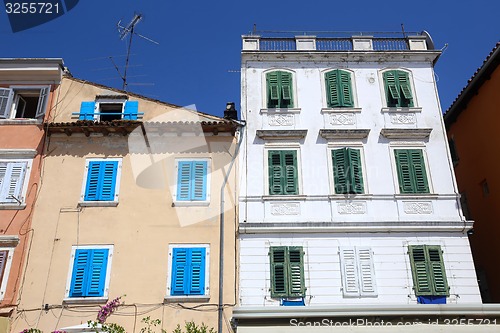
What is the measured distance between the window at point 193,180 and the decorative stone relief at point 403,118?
630 centimetres

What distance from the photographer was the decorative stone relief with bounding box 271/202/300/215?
15.7 m

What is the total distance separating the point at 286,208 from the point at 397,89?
581 centimetres

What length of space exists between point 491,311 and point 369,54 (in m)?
9.19

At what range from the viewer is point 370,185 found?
52.7ft

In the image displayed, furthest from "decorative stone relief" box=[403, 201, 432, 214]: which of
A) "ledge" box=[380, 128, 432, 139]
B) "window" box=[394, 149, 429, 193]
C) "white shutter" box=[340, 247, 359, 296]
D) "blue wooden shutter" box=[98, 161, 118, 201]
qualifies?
"blue wooden shutter" box=[98, 161, 118, 201]

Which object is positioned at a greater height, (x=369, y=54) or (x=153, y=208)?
(x=369, y=54)

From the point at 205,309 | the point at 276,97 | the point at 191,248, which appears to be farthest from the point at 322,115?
the point at 205,309

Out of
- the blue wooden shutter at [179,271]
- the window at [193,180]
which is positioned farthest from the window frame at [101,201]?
the blue wooden shutter at [179,271]

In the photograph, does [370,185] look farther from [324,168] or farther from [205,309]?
[205,309]

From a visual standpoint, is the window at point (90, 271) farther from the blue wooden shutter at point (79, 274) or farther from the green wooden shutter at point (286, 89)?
the green wooden shutter at point (286, 89)

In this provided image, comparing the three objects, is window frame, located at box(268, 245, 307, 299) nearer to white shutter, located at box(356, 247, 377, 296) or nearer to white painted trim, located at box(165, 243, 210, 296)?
white shutter, located at box(356, 247, 377, 296)

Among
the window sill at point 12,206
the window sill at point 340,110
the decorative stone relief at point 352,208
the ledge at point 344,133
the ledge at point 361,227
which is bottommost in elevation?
the ledge at point 361,227

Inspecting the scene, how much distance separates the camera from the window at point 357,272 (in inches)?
578

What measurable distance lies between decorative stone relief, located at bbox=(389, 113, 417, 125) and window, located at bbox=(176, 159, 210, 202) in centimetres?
630
